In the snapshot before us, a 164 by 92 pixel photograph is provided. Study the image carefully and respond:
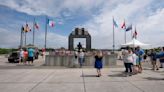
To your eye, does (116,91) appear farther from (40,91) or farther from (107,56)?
(107,56)

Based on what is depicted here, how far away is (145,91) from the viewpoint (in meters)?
8.61

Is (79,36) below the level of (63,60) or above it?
above

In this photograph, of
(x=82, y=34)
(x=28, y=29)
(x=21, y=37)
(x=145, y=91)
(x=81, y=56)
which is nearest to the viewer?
(x=145, y=91)

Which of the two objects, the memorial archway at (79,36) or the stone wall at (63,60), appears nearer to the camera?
the stone wall at (63,60)

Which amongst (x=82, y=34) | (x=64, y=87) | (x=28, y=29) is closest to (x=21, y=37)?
(x=28, y=29)

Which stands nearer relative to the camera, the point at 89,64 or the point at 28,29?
the point at 89,64

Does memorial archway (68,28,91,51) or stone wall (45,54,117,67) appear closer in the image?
stone wall (45,54,117,67)

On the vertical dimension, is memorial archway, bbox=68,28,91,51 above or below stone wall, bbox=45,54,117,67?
above

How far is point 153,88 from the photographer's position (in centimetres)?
923

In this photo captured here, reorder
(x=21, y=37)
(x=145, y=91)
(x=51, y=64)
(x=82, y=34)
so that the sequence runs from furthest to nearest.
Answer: (x=21, y=37), (x=82, y=34), (x=51, y=64), (x=145, y=91)

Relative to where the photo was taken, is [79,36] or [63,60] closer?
[63,60]

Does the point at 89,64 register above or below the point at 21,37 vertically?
below

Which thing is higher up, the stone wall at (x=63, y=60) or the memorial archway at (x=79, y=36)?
the memorial archway at (x=79, y=36)

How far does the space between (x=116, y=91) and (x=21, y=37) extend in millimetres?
47675
